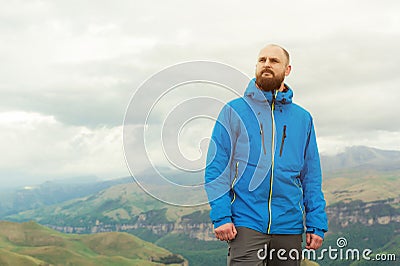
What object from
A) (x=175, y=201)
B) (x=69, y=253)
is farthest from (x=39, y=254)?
(x=175, y=201)

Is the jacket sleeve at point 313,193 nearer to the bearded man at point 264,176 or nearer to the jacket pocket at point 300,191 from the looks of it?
the bearded man at point 264,176

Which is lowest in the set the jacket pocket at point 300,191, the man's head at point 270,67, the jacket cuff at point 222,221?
the jacket cuff at point 222,221

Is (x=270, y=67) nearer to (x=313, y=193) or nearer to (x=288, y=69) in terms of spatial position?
(x=288, y=69)

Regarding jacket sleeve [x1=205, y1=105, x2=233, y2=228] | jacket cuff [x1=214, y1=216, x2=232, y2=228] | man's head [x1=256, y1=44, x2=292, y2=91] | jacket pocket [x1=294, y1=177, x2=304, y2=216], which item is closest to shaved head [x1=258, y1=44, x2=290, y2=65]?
man's head [x1=256, y1=44, x2=292, y2=91]

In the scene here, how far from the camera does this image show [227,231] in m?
5.52

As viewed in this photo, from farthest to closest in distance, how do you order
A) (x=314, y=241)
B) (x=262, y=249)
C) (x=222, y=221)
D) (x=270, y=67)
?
1. (x=314, y=241)
2. (x=270, y=67)
3. (x=262, y=249)
4. (x=222, y=221)

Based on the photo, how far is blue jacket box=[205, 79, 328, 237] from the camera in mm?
5688

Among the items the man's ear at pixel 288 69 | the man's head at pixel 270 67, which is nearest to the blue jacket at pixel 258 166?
the man's head at pixel 270 67

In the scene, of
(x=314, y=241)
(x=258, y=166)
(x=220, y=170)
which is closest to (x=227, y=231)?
(x=220, y=170)

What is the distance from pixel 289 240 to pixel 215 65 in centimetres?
228

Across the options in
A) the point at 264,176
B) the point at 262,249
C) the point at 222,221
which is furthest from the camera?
the point at 264,176

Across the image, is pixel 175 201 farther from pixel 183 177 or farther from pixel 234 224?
pixel 234 224

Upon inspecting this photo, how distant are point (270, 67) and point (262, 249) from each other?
7.02ft

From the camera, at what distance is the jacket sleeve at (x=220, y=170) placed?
18.2 ft
